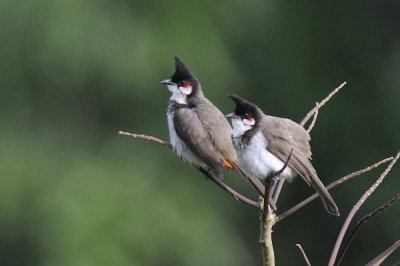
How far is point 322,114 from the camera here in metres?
11.5

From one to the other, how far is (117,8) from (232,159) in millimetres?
6892

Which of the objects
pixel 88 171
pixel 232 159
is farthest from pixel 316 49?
pixel 232 159

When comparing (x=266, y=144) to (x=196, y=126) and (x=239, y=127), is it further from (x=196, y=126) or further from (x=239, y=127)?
(x=196, y=126)

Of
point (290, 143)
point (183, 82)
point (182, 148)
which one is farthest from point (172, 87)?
point (290, 143)

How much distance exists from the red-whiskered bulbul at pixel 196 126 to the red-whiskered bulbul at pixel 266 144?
200mm

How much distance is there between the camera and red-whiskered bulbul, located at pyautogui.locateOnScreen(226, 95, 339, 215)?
392 centimetres

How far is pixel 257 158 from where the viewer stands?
400 centimetres

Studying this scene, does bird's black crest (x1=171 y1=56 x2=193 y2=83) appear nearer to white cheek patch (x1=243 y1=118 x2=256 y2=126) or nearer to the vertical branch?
white cheek patch (x1=243 y1=118 x2=256 y2=126)

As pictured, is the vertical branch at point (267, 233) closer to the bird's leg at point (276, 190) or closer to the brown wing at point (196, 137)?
the bird's leg at point (276, 190)

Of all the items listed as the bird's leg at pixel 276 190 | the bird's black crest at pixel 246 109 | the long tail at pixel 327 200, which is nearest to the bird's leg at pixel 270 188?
the bird's leg at pixel 276 190

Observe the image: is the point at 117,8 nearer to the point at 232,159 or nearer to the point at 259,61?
the point at 259,61

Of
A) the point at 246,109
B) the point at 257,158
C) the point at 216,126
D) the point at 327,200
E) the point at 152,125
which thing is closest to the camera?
the point at 327,200

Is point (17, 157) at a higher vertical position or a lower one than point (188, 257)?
higher

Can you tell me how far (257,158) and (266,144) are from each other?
0.09 m
